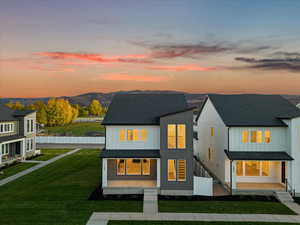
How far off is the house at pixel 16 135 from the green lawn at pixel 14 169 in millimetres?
1349

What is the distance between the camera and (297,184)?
17.0m

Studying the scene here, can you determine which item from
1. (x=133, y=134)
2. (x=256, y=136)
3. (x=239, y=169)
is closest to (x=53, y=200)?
(x=133, y=134)

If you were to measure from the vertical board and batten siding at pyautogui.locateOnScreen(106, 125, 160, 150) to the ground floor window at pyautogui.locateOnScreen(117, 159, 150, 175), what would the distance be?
1748mm

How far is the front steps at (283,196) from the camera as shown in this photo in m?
15.9

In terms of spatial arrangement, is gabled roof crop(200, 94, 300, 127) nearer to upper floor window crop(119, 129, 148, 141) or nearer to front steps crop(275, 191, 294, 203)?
front steps crop(275, 191, 294, 203)

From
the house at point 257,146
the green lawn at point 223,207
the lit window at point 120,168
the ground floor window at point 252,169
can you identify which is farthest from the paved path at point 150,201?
the ground floor window at point 252,169

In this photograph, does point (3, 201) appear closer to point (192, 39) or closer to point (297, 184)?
point (297, 184)

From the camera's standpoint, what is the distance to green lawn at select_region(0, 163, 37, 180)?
22.3 m

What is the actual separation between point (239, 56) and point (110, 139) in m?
30.2

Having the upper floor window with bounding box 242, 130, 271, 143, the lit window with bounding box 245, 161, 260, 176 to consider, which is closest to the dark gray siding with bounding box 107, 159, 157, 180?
the upper floor window with bounding box 242, 130, 271, 143

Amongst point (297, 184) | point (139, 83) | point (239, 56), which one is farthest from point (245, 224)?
point (139, 83)

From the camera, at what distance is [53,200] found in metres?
15.1

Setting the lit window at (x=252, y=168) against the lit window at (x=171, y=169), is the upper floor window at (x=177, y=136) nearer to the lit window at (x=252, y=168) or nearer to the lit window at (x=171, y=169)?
the lit window at (x=171, y=169)

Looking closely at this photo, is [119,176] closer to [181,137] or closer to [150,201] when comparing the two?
[150,201]
